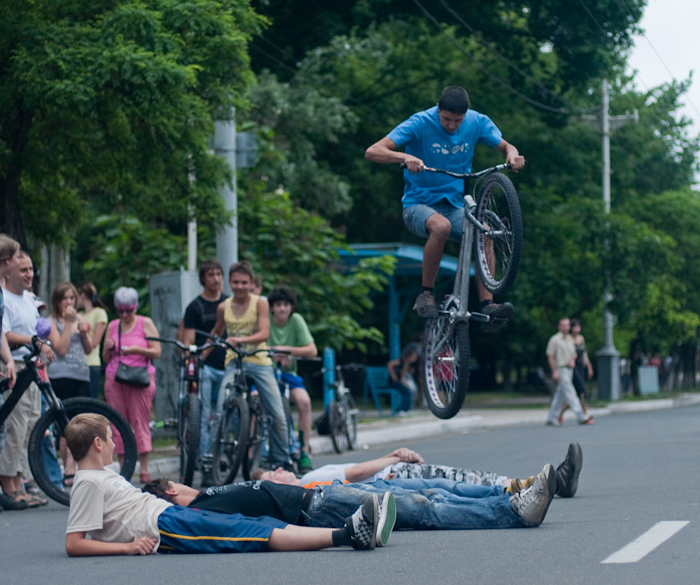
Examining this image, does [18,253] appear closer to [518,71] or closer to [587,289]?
[518,71]

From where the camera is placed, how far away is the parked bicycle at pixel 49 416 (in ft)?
27.4

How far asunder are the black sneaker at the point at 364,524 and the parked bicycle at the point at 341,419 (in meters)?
7.49

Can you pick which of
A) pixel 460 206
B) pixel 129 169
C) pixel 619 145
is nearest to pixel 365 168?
pixel 619 145

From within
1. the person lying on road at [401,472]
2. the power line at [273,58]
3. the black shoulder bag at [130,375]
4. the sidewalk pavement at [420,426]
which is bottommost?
the sidewalk pavement at [420,426]

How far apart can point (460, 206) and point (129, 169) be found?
6543 mm

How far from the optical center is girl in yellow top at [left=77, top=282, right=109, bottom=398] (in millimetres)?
10359

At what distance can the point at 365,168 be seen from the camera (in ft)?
98.9

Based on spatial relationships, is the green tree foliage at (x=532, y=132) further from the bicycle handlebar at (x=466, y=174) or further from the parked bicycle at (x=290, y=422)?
the bicycle handlebar at (x=466, y=174)

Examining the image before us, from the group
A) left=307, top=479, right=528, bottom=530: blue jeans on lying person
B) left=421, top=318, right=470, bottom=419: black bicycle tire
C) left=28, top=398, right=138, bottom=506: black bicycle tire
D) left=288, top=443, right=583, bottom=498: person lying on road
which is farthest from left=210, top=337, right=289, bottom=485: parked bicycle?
left=421, top=318, right=470, bottom=419: black bicycle tire

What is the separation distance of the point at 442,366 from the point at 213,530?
1.80 m

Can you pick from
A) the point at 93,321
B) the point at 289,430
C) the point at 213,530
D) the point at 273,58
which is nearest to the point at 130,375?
the point at 93,321

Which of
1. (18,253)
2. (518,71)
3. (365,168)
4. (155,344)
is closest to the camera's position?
(18,253)

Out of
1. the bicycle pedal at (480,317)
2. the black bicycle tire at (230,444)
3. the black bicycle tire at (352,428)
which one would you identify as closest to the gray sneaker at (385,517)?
the bicycle pedal at (480,317)

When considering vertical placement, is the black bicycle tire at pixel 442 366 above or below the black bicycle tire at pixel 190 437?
above
